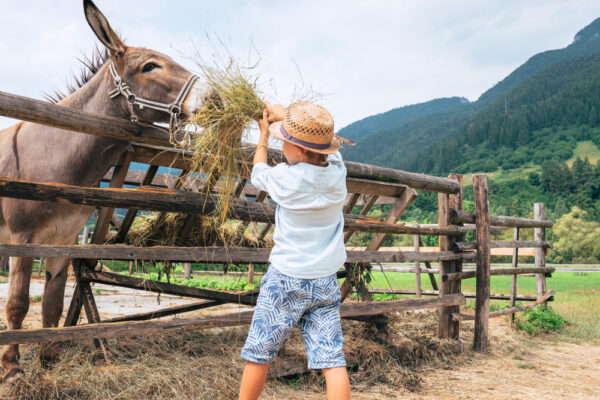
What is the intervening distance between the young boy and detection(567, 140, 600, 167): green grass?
123068 millimetres

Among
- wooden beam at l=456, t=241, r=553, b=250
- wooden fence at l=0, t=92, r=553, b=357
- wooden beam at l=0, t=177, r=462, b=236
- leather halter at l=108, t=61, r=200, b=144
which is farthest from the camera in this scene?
wooden beam at l=456, t=241, r=553, b=250

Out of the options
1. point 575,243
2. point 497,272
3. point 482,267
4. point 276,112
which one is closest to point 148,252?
point 276,112

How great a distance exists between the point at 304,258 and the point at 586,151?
131 metres

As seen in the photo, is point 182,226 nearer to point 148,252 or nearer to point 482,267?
point 148,252

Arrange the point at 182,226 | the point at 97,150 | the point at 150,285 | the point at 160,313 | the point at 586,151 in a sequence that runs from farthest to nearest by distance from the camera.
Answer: the point at 586,151 → the point at 160,313 → the point at 150,285 → the point at 182,226 → the point at 97,150

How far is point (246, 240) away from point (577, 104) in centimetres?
14819

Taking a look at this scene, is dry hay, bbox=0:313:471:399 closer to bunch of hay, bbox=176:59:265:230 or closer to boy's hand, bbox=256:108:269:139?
bunch of hay, bbox=176:59:265:230

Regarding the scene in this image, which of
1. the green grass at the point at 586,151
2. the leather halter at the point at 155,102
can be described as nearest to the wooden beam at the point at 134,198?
the leather halter at the point at 155,102

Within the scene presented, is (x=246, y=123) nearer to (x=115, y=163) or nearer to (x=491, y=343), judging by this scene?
(x=115, y=163)

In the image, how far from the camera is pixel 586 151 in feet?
368

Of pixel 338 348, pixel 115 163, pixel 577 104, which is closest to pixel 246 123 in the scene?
pixel 115 163

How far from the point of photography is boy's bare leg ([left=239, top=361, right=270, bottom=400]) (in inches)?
94.5

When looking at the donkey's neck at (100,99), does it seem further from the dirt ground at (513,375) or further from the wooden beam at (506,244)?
the wooden beam at (506,244)

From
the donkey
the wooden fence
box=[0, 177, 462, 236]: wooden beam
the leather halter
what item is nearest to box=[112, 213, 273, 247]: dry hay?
the wooden fence
